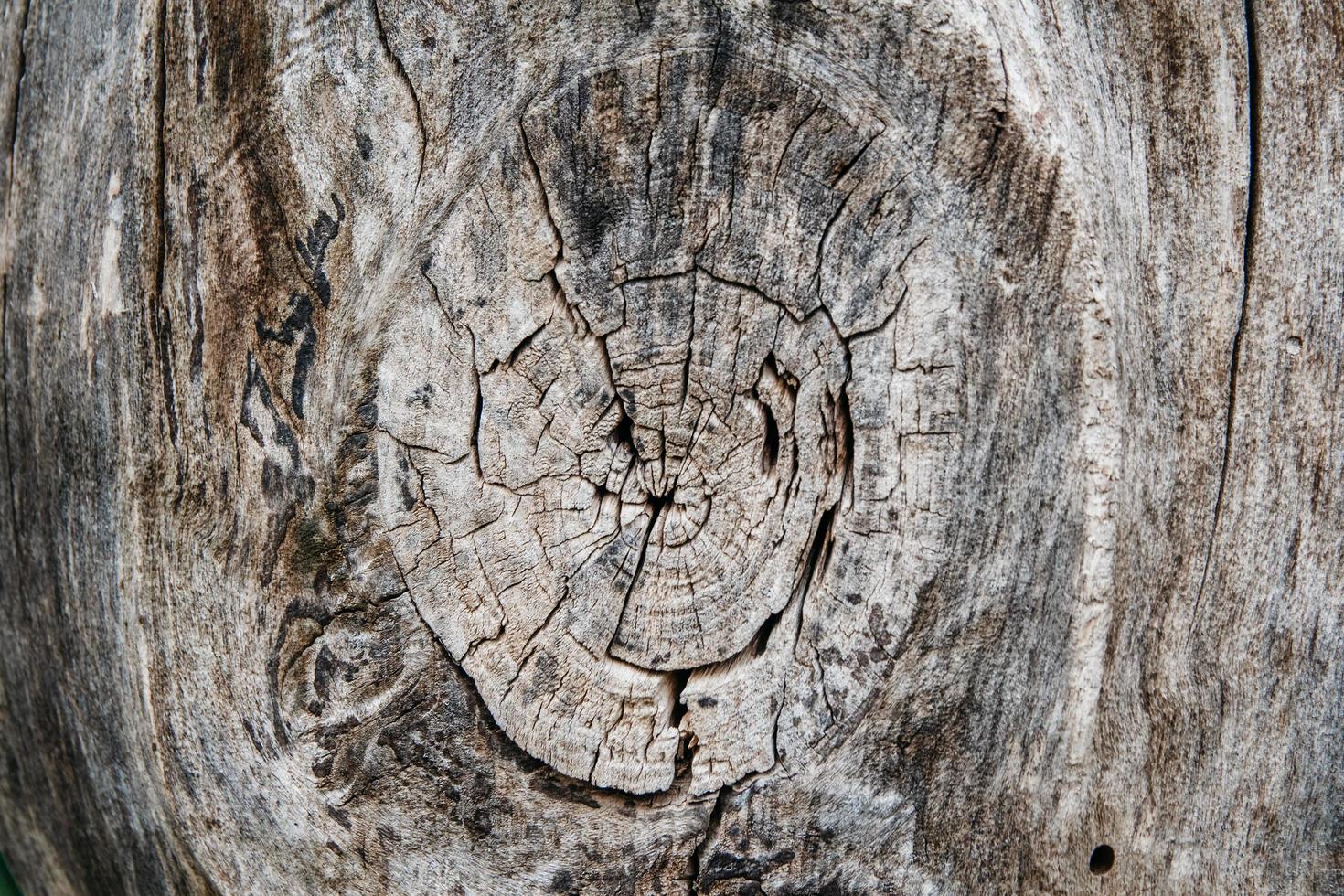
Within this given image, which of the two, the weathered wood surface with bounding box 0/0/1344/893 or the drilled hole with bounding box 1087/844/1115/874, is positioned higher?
the weathered wood surface with bounding box 0/0/1344/893

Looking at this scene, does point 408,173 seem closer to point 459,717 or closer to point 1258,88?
point 459,717

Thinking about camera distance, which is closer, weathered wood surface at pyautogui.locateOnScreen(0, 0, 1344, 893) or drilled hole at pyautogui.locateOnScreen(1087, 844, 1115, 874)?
weathered wood surface at pyautogui.locateOnScreen(0, 0, 1344, 893)

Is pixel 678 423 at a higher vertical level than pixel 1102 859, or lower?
higher

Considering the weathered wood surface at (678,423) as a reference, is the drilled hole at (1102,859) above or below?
below

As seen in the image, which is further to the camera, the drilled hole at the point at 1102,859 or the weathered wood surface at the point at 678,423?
the drilled hole at the point at 1102,859

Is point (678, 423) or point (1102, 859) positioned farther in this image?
point (1102, 859)
